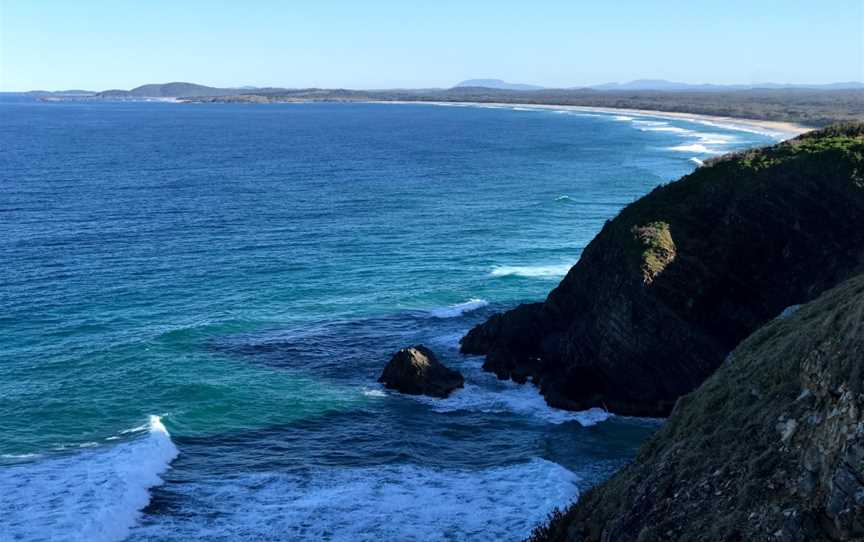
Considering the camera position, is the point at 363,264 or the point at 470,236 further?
the point at 470,236

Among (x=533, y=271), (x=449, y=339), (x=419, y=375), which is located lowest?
(x=449, y=339)

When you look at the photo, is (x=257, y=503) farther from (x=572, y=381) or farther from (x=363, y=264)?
(x=363, y=264)

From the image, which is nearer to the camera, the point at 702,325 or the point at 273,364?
the point at 702,325

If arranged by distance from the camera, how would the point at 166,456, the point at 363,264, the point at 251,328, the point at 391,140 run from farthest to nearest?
the point at 391,140 → the point at 363,264 → the point at 251,328 → the point at 166,456

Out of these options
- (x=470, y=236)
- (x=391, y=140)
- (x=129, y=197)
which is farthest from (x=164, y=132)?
(x=470, y=236)

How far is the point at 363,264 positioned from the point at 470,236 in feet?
44.8

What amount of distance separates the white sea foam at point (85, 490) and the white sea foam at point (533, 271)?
32.5 meters

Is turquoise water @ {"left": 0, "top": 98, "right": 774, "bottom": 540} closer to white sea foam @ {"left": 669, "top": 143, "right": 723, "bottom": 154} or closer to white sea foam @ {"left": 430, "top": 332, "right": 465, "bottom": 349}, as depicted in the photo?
white sea foam @ {"left": 430, "top": 332, "right": 465, "bottom": 349}

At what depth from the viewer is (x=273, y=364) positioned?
145 ft

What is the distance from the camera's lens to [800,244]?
3988cm

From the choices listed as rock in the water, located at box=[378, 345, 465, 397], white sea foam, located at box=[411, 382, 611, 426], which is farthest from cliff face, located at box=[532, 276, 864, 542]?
rock in the water, located at box=[378, 345, 465, 397]

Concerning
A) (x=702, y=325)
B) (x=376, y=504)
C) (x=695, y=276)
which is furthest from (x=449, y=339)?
(x=376, y=504)

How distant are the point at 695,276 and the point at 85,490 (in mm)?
29270

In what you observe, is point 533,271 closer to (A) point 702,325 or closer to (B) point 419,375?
(A) point 702,325
